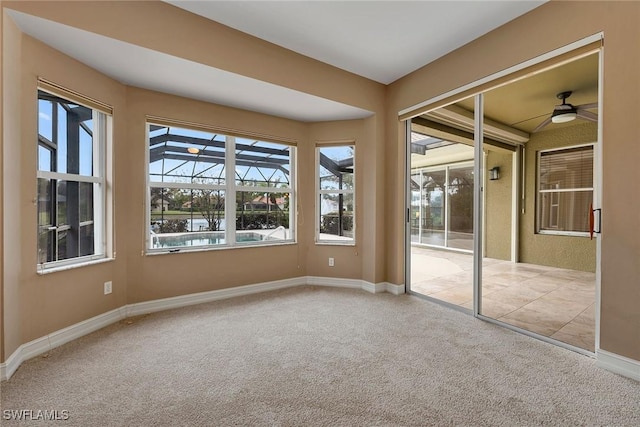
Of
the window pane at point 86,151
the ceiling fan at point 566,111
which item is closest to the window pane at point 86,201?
the window pane at point 86,151

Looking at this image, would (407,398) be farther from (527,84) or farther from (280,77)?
(527,84)

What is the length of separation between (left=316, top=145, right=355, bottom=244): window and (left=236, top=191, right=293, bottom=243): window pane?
1.69ft

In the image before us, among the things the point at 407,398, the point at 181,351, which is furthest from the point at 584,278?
the point at 181,351

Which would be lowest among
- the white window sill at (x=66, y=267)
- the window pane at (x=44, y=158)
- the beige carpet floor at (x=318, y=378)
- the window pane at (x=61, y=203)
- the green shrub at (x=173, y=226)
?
the beige carpet floor at (x=318, y=378)

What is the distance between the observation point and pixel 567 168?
3979mm

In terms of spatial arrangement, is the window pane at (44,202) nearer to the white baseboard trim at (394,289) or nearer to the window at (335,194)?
the window at (335,194)

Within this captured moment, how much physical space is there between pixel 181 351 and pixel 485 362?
238 centimetres

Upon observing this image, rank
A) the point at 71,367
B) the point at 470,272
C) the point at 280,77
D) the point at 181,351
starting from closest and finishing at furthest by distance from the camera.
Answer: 1. the point at 71,367
2. the point at 181,351
3. the point at 280,77
4. the point at 470,272

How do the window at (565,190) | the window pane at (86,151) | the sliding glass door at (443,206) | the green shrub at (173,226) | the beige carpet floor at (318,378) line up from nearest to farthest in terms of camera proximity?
the beige carpet floor at (318,378)
the window pane at (86,151)
the green shrub at (173,226)
the sliding glass door at (443,206)
the window at (565,190)

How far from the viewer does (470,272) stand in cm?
461

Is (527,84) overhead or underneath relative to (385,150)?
overhead

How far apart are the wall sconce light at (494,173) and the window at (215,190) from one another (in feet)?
11.8

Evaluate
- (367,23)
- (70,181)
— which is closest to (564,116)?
(367,23)

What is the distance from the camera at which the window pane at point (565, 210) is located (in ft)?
12.0
